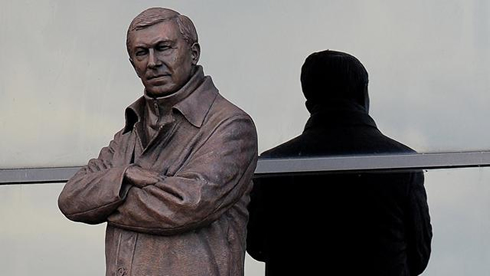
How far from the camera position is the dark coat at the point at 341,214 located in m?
12.1

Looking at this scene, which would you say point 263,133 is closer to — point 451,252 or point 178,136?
point 451,252

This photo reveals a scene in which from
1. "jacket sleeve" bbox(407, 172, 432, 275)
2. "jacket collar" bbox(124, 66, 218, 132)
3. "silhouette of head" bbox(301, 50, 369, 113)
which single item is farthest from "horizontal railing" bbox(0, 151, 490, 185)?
"jacket collar" bbox(124, 66, 218, 132)

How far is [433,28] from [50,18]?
2.02 meters

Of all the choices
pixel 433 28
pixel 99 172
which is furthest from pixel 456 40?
pixel 99 172

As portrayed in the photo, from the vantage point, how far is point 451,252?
12.3 m

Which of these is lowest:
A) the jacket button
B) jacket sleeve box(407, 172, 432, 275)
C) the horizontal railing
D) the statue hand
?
jacket sleeve box(407, 172, 432, 275)

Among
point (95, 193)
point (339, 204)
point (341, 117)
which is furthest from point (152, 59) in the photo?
point (339, 204)

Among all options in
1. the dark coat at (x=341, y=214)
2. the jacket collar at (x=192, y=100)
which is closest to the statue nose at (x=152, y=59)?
the jacket collar at (x=192, y=100)

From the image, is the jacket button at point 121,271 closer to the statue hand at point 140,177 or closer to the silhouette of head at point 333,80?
the statue hand at point 140,177

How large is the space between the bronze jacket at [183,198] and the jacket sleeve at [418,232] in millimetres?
1993

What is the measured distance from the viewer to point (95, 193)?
10055 millimetres

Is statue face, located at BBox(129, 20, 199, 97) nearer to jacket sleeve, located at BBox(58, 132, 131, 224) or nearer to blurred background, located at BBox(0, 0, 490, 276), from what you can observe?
jacket sleeve, located at BBox(58, 132, 131, 224)

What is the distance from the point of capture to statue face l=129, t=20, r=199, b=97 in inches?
398

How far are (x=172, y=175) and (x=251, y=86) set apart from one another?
105 inches
